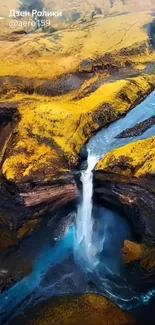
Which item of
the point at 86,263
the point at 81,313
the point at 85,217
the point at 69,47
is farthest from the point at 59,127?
the point at 69,47

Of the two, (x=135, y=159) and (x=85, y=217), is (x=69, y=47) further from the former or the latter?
(x=85, y=217)

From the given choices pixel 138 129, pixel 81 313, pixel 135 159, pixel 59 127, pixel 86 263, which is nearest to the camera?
pixel 81 313

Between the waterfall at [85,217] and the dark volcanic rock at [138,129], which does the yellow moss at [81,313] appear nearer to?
the waterfall at [85,217]

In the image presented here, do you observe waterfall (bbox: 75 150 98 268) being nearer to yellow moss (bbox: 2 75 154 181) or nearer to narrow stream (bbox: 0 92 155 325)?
narrow stream (bbox: 0 92 155 325)

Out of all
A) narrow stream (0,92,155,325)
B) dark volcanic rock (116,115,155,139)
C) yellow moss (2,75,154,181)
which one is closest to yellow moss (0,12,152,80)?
yellow moss (2,75,154,181)

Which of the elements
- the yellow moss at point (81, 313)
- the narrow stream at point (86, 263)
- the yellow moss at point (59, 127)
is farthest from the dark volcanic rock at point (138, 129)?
the yellow moss at point (81, 313)
